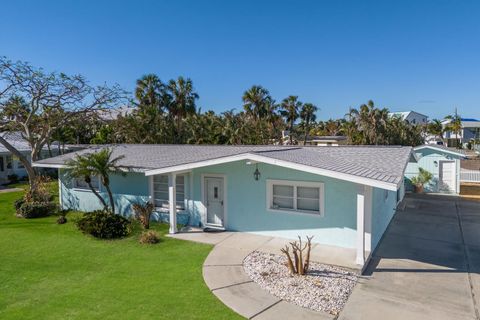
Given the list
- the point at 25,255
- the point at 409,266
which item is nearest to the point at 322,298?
the point at 409,266

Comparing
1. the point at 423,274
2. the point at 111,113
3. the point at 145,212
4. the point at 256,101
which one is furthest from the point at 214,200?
the point at 256,101

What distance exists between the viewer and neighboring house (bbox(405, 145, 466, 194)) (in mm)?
20408

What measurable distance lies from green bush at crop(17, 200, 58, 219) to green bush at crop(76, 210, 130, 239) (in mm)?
4295

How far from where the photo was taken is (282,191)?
37.2ft

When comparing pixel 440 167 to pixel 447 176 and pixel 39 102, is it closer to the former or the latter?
pixel 447 176

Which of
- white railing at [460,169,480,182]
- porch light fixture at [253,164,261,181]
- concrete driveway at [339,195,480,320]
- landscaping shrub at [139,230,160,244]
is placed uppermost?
porch light fixture at [253,164,261,181]

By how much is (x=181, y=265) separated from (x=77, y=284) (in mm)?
2572

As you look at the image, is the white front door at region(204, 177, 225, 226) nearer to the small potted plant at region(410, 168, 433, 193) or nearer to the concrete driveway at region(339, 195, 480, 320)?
the concrete driveway at region(339, 195, 480, 320)

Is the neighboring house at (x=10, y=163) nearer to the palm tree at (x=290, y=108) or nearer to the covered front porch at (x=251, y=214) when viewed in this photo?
the covered front porch at (x=251, y=214)

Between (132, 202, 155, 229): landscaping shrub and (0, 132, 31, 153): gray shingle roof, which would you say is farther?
(0, 132, 31, 153): gray shingle roof

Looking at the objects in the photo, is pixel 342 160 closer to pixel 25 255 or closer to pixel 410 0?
pixel 410 0

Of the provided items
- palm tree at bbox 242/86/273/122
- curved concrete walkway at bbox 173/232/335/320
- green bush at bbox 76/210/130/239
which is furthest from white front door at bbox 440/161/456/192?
palm tree at bbox 242/86/273/122

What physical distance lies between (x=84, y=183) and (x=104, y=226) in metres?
4.97

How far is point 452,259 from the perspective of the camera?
941 centimetres
